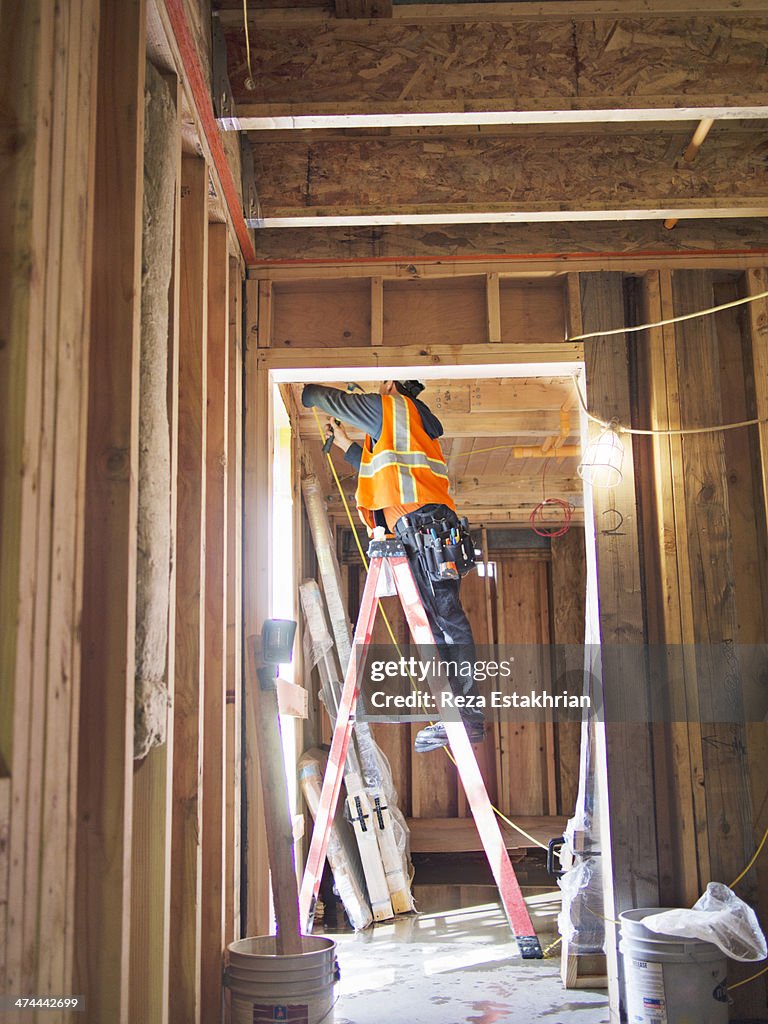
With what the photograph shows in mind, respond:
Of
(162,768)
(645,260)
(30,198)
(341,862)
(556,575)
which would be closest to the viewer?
(30,198)

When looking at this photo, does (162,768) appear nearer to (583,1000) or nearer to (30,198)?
(30,198)

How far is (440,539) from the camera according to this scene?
452cm

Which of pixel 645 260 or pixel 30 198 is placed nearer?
pixel 30 198

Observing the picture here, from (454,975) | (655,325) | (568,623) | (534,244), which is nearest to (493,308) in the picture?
(534,244)

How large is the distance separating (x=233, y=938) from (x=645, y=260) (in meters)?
3.04

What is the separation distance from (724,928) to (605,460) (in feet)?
5.67

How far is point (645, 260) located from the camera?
4156mm

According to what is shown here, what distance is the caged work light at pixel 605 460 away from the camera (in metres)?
3.98

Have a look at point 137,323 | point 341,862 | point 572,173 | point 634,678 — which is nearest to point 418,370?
point 572,173

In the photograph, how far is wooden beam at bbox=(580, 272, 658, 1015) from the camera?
370cm

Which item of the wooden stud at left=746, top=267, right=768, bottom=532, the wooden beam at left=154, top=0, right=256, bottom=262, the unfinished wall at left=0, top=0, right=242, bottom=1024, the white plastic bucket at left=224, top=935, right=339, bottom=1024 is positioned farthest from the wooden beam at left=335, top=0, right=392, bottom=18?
the white plastic bucket at left=224, top=935, right=339, bottom=1024

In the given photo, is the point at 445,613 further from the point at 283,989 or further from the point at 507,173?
the point at 283,989

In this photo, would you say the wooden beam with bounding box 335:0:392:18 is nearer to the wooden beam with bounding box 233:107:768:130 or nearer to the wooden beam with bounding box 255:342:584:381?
the wooden beam with bounding box 233:107:768:130

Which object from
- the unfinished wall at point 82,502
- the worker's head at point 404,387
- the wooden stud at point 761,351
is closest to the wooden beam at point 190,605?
the unfinished wall at point 82,502
